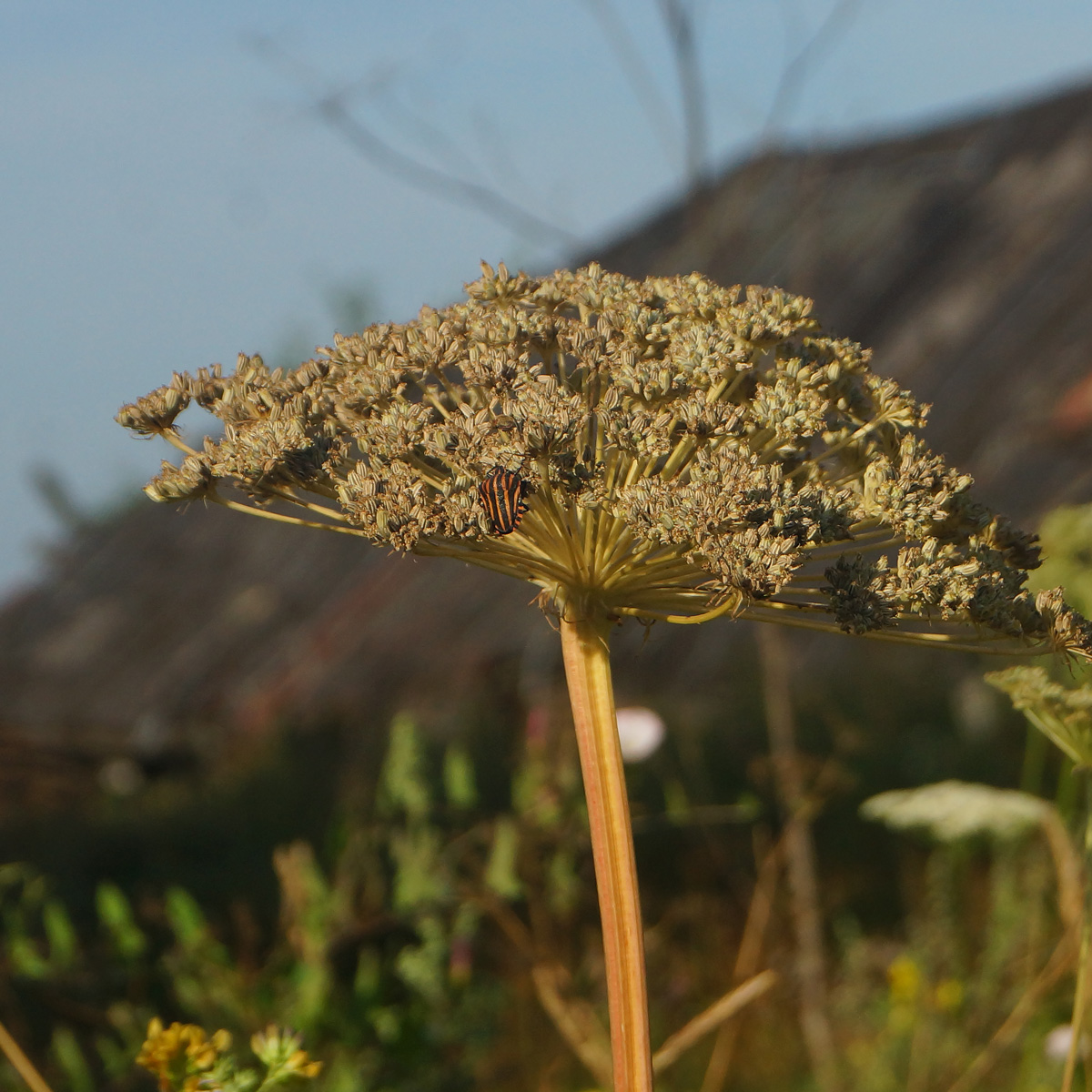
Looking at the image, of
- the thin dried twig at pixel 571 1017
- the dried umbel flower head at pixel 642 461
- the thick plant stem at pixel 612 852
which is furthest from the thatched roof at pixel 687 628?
the thick plant stem at pixel 612 852

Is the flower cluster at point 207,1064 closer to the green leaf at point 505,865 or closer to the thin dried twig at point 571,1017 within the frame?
the thin dried twig at point 571,1017

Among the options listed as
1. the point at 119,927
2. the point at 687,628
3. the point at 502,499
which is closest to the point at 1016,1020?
the point at 502,499

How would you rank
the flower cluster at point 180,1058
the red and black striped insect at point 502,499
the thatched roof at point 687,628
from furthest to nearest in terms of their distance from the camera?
the thatched roof at point 687,628
the flower cluster at point 180,1058
the red and black striped insect at point 502,499

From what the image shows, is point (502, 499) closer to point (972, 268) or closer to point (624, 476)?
point (624, 476)

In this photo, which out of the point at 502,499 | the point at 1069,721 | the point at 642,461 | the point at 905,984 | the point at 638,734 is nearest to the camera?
the point at 502,499

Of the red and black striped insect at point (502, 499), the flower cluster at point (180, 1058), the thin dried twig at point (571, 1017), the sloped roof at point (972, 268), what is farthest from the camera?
the sloped roof at point (972, 268)

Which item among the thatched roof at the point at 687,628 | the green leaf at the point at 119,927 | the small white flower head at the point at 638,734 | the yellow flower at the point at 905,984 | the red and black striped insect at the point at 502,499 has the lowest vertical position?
the yellow flower at the point at 905,984

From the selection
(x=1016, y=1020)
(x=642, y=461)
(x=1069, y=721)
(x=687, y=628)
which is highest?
(x=687, y=628)

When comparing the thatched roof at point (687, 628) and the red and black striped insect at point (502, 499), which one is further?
the thatched roof at point (687, 628)
